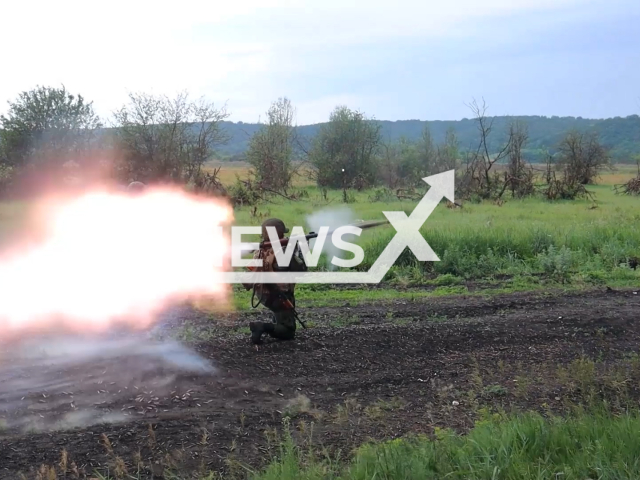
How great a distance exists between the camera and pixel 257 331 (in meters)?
7.15

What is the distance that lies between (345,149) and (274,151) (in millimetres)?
6641

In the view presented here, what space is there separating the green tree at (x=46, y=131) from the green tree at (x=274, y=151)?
8378 millimetres

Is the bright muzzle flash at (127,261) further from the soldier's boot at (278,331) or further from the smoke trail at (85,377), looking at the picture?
the soldier's boot at (278,331)

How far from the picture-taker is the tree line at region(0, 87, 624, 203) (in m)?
24.8

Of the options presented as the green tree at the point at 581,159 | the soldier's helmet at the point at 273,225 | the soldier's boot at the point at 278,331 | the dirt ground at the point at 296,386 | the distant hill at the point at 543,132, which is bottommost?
the dirt ground at the point at 296,386

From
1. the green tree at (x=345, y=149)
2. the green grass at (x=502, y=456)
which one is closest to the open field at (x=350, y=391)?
the green grass at (x=502, y=456)

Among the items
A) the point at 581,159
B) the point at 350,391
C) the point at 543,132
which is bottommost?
the point at 350,391

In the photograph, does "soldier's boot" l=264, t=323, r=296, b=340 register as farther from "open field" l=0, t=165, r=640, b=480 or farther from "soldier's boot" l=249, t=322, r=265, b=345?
"open field" l=0, t=165, r=640, b=480

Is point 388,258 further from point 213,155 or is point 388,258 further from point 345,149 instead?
point 345,149

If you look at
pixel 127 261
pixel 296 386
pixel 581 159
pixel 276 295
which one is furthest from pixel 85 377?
pixel 581 159

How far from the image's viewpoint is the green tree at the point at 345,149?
39.1 meters

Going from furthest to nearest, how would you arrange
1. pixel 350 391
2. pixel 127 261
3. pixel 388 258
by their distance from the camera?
pixel 388 258, pixel 127 261, pixel 350 391

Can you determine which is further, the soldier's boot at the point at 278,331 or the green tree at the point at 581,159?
the green tree at the point at 581,159

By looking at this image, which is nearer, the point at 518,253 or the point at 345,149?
the point at 518,253
